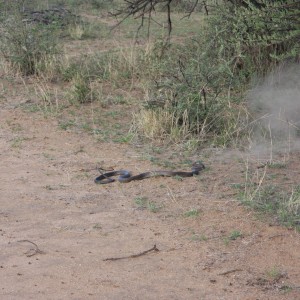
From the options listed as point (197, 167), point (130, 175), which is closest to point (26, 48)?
point (130, 175)

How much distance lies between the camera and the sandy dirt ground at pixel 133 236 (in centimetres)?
459

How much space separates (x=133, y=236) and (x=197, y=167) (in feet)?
5.92

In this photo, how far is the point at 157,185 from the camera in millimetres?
6734

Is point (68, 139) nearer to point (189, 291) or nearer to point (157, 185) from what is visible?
point (157, 185)

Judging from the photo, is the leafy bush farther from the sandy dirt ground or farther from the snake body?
the snake body

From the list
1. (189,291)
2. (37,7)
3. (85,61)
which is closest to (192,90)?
(85,61)

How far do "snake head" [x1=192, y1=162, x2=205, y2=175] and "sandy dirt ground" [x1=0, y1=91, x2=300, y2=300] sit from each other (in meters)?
0.08

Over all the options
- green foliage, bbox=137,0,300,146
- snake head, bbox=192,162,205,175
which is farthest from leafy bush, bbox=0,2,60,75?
snake head, bbox=192,162,205,175

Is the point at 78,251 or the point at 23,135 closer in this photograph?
the point at 78,251

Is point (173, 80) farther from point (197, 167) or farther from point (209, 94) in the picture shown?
point (197, 167)

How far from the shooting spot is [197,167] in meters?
7.10

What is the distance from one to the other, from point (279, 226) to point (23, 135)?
4113 millimetres

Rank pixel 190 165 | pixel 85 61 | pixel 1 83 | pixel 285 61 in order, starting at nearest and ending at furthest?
pixel 190 165 < pixel 285 61 < pixel 1 83 < pixel 85 61

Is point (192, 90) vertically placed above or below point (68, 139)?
above
